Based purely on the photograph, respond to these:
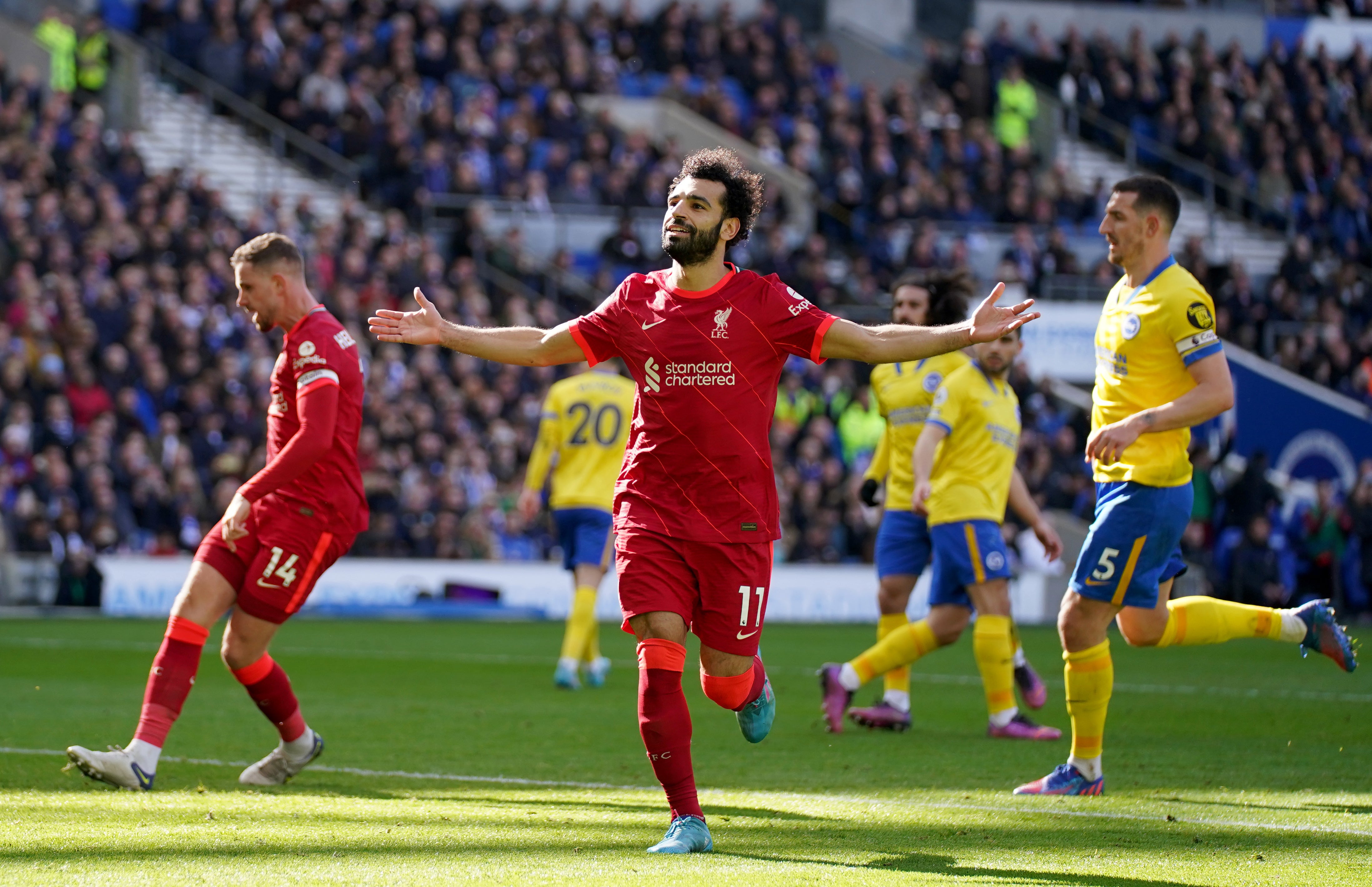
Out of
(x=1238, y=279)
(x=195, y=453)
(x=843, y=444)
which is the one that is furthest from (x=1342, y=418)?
(x=195, y=453)

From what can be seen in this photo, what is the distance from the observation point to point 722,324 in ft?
19.6

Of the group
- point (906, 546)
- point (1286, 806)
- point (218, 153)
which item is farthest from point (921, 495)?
point (218, 153)

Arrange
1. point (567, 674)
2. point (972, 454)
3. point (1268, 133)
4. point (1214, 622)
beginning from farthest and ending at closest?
1. point (1268, 133)
2. point (567, 674)
3. point (972, 454)
4. point (1214, 622)

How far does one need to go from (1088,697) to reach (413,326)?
316 cm

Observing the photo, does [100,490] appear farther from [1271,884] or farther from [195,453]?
[1271,884]

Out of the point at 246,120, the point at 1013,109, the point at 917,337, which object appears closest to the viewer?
the point at 917,337

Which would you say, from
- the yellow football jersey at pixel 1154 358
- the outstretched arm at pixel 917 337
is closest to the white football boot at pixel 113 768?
the outstretched arm at pixel 917 337

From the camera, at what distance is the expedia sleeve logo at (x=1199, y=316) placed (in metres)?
7.00

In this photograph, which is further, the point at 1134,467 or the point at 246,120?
the point at 246,120

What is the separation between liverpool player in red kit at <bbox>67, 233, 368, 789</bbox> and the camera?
7.29 m

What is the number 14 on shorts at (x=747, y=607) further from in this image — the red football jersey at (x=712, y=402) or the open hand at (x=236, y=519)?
the open hand at (x=236, y=519)

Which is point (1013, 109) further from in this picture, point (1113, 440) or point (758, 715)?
point (758, 715)

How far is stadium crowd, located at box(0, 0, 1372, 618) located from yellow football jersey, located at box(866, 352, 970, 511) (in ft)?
37.1

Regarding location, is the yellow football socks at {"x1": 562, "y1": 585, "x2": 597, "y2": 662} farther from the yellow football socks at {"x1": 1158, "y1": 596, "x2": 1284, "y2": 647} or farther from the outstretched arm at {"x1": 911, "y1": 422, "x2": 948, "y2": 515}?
the yellow football socks at {"x1": 1158, "y1": 596, "x2": 1284, "y2": 647}
